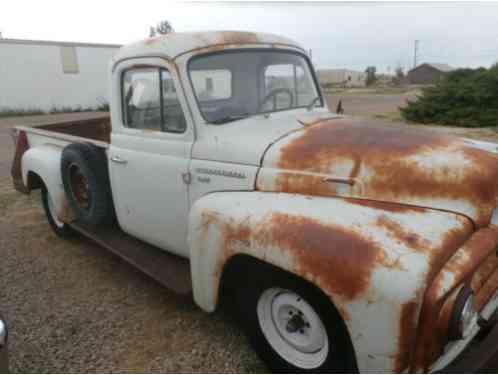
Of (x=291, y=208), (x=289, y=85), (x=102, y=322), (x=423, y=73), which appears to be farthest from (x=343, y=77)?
(x=291, y=208)

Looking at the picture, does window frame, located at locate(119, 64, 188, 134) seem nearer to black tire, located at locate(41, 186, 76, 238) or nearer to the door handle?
the door handle

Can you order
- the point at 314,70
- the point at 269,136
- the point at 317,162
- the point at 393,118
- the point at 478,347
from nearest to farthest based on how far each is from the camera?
the point at 478,347
the point at 317,162
the point at 269,136
the point at 314,70
the point at 393,118

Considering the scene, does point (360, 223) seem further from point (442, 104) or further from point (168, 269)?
point (442, 104)

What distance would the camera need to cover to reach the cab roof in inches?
109

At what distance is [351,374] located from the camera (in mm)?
1924

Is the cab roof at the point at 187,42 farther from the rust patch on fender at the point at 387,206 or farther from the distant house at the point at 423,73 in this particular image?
the distant house at the point at 423,73

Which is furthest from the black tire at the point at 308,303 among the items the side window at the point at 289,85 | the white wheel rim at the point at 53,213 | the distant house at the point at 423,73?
the distant house at the point at 423,73

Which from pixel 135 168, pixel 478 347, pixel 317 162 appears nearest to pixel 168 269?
pixel 135 168

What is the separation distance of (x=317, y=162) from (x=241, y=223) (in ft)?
1.81

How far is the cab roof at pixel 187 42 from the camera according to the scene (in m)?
2.78

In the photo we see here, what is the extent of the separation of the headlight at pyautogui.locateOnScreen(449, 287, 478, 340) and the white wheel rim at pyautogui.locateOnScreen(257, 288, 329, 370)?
0.57 m

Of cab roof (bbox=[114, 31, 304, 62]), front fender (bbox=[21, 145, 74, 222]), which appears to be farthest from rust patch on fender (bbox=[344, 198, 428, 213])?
front fender (bbox=[21, 145, 74, 222])

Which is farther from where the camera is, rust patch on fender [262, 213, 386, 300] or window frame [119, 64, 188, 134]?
window frame [119, 64, 188, 134]

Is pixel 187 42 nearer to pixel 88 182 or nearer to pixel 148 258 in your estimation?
pixel 88 182
